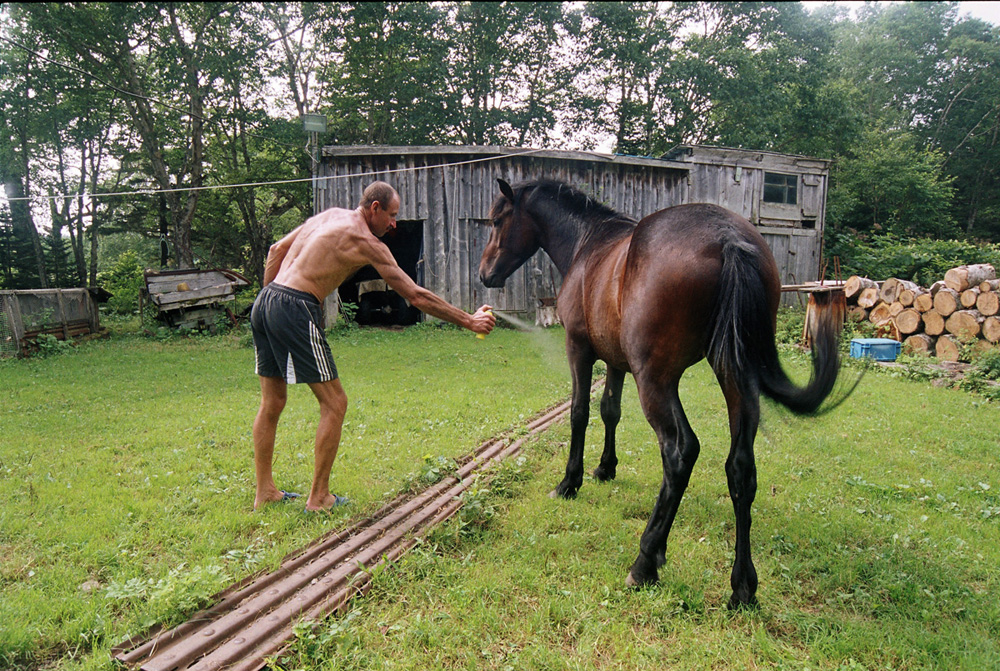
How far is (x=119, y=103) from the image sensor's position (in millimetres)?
18672

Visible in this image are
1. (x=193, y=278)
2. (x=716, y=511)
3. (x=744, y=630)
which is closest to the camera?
(x=744, y=630)

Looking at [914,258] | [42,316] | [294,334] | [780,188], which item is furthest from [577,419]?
[914,258]

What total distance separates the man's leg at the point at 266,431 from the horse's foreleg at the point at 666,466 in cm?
234

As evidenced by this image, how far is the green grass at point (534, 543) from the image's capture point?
2.12 meters

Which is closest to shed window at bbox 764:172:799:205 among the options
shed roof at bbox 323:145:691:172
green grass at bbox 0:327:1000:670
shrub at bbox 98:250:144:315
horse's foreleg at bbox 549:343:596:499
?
shed roof at bbox 323:145:691:172

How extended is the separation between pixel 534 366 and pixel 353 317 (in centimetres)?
624

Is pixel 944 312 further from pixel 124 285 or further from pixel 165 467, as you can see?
pixel 124 285

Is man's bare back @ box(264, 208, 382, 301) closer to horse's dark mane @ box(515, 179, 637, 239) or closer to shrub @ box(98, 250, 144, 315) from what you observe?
horse's dark mane @ box(515, 179, 637, 239)

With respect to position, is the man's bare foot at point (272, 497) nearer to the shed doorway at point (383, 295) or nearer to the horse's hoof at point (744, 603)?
the horse's hoof at point (744, 603)

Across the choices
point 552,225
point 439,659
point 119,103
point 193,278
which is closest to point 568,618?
point 439,659

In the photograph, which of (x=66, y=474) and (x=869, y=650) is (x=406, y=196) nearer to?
(x=66, y=474)

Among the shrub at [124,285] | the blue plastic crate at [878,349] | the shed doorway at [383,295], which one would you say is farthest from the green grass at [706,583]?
the shrub at [124,285]

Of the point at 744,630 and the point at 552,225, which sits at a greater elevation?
the point at 552,225

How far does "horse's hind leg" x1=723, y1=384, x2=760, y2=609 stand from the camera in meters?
2.42
